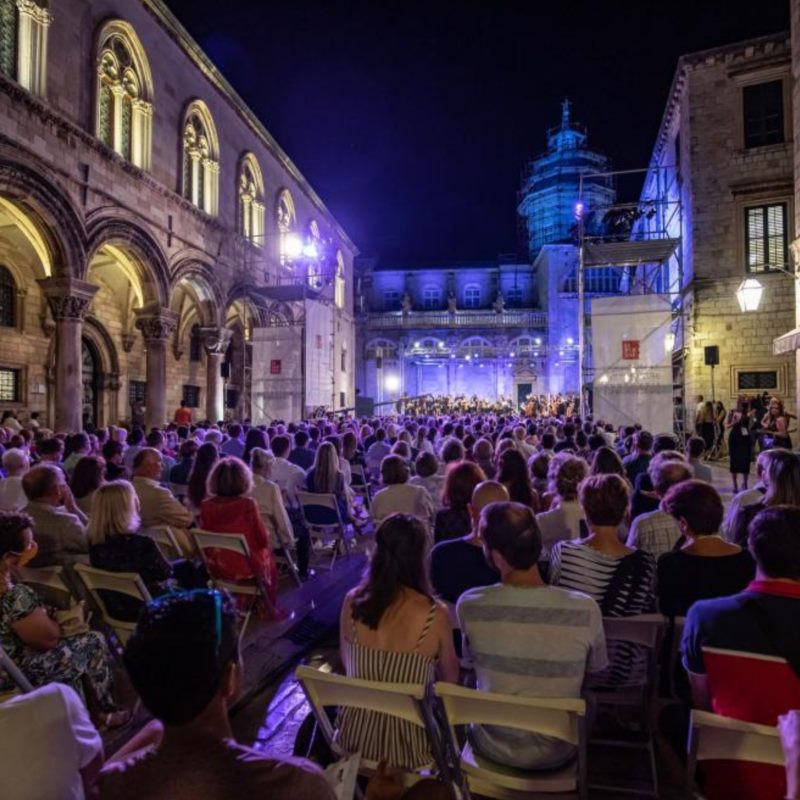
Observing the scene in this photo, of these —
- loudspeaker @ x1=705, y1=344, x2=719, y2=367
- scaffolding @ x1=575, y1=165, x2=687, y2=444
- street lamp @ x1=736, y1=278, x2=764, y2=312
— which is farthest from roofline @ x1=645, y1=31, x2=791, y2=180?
street lamp @ x1=736, y1=278, x2=764, y2=312

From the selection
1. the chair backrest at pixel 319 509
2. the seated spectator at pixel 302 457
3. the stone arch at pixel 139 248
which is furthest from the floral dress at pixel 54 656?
the stone arch at pixel 139 248

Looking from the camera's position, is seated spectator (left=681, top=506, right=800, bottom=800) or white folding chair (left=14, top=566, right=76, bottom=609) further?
white folding chair (left=14, top=566, right=76, bottom=609)

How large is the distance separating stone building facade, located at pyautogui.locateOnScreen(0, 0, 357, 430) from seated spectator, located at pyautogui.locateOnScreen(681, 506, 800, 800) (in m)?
13.4

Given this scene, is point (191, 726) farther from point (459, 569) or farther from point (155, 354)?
point (155, 354)

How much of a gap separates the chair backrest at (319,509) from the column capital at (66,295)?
29.0 ft

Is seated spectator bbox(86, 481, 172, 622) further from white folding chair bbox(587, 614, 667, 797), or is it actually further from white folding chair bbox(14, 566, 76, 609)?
white folding chair bbox(587, 614, 667, 797)

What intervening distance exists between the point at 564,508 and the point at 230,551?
292 centimetres

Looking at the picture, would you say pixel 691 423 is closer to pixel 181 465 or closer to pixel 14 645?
pixel 181 465

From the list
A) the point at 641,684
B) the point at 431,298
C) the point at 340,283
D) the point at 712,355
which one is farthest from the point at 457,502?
the point at 431,298

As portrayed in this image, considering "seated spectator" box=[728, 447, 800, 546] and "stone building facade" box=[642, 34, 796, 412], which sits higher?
"stone building facade" box=[642, 34, 796, 412]

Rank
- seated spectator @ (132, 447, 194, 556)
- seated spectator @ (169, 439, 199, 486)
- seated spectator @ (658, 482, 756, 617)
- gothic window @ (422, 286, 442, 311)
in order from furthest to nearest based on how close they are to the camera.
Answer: gothic window @ (422, 286, 442, 311), seated spectator @ (169, 439, 199, 486), seated spectator @ (132, 447, 194, 556), seated spectator @ (658, 482, 756, 617)

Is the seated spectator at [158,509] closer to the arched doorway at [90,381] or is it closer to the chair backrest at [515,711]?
the chair backrest at [515,711]

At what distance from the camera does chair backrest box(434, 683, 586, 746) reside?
2.04 meters

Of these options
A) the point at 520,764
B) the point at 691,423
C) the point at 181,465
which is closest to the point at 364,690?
the point at 520,764
